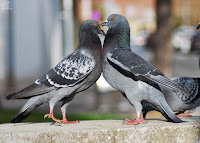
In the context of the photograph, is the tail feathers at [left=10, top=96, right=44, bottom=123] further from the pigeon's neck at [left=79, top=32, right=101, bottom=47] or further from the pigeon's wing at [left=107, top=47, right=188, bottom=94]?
the pigeon's wing at [left=107, top=47, right=188, bottom=94]

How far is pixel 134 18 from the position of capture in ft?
144

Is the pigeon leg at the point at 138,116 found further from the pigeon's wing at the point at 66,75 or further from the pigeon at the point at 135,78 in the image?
the pigeon's wing at the point at 66,75

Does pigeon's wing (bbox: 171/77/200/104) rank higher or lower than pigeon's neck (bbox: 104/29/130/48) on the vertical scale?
lower

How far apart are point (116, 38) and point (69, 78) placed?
70cm

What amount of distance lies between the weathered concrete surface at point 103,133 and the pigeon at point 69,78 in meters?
0.28

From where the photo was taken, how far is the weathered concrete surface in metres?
4.19

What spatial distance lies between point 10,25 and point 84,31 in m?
8.98

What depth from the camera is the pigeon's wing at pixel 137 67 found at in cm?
436

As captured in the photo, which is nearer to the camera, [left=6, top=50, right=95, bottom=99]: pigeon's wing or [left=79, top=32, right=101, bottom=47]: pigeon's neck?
[left=6, top=50, right=95, bottom=99]: pigeon's wing

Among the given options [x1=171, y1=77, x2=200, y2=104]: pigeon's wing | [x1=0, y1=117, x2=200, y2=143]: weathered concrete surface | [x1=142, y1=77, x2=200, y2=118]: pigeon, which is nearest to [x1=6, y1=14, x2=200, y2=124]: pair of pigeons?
[x1=0, y1=117, x2=200, y2=143]: weathered concrete surface

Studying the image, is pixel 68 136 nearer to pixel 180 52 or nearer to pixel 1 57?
pixel 1 57

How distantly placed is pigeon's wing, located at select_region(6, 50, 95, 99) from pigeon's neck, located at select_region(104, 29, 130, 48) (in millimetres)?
277

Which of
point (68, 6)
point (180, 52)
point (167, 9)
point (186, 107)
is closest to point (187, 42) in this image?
point (180, 52)

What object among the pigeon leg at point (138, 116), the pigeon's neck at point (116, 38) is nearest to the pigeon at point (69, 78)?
the pigeon's neck at point (116, 38)
